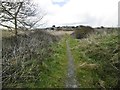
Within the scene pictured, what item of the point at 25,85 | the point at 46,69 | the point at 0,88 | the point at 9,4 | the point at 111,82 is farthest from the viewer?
the point at 9,4

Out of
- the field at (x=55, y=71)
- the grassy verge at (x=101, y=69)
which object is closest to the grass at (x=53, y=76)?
the field at (x=55, y=71)

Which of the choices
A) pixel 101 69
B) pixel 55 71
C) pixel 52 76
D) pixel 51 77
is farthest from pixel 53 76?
pixel 101 69

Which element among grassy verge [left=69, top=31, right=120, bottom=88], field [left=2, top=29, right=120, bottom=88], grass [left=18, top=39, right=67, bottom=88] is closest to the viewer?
field [left=2, top=29, right=120, bottom=88]

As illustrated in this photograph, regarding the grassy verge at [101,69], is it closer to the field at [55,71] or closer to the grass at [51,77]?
the field at [55,71]

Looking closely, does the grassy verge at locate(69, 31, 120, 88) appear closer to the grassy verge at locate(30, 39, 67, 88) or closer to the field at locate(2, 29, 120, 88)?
the field at locate(2, 29, 120, 88)

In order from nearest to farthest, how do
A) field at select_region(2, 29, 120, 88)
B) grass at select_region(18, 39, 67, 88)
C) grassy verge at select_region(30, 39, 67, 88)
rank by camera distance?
1. field at select_region(2, 29, 120, 88)
2. grass at select_region(18, 39, 67, 88)
3. grassy verge at select_region(30, 39, 67, 88)

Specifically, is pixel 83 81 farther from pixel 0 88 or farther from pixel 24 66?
pixel 0 88

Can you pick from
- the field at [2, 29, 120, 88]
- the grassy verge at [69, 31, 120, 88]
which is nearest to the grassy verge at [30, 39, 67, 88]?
the field at [2, 29, 120, 88]

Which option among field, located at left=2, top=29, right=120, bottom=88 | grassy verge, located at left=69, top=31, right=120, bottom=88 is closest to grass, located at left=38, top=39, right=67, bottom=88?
field, located at left=2, top=29, right=120, bottom=88

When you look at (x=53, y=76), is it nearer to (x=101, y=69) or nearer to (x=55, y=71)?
(x=55, y=71)

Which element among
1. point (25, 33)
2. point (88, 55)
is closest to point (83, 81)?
point (88, 55)

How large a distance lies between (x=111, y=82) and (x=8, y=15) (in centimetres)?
1048

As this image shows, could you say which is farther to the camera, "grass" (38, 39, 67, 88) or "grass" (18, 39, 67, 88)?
"grass" (38, 39, 67, 88)

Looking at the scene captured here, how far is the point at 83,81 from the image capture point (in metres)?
9.59
